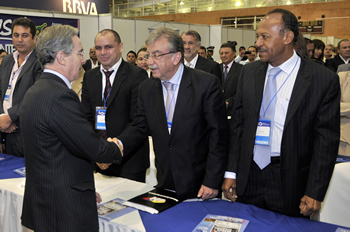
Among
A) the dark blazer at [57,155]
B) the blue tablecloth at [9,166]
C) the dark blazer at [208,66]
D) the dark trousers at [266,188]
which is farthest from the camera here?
the dark blazer at [208,66]

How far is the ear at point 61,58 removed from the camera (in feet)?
4.71

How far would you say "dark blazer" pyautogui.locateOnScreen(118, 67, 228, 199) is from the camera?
1896 mm

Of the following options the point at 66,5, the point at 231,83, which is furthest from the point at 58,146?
the point at 66,5

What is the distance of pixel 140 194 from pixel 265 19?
53.0 inches

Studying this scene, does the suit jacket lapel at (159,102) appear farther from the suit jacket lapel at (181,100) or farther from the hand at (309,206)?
the hand at (309,206)

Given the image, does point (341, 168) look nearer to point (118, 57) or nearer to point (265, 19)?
point (265, 19)

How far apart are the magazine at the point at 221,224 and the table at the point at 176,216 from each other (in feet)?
0.10

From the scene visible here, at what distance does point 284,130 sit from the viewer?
1.71 metres

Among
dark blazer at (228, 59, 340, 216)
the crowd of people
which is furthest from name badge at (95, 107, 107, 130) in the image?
dark blazer at (228, 59, 340, 216)

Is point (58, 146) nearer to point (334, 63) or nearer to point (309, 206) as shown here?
point (309, 206)

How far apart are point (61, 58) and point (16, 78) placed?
1.90 meters

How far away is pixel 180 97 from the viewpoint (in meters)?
1.92

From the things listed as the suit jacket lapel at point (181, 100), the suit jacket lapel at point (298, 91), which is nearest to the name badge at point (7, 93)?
the suit jacket lapel at point (181, 100)

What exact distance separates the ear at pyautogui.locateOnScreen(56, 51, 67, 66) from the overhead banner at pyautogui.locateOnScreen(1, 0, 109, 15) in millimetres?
10223
